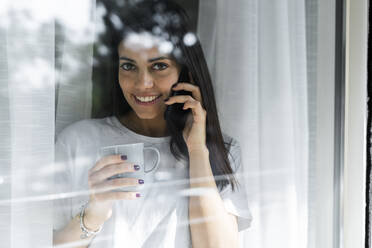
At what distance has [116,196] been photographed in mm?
758

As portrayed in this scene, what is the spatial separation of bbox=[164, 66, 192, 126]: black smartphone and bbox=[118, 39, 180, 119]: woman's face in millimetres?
11

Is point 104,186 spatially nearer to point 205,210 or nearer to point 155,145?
point 155,145

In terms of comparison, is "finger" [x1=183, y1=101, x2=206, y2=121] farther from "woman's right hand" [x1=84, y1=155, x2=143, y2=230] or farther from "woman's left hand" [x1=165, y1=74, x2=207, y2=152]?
"woman's right hand" [x1=84, y1=155, x2=143, y2=230]

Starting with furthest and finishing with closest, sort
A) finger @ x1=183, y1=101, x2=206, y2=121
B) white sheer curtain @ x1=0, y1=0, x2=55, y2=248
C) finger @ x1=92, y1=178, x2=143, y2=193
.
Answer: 1. finger @ x1=183, y1=101, x2=206, y2=121
2. finger @ x1=92, y1=178, x2=143, y2=193
3. white sheer curtain @ x1=0, y1=0, x2=55, y2=248

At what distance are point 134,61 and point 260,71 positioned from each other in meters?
0.32

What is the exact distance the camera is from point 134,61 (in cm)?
76

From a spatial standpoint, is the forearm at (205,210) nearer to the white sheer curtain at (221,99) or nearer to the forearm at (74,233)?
the white sheer curtain at (221,99)

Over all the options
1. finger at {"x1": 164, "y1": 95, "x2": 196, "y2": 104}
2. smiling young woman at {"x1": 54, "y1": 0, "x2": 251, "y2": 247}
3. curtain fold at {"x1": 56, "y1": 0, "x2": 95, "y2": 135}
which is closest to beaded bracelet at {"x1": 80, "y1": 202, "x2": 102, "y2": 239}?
smiling young woman at {"x1": 54, "y1": 0, "x2": 251, "y2": 247}

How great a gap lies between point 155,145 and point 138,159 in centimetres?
6

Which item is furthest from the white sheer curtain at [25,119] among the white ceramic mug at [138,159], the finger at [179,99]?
the finger at [179,99]

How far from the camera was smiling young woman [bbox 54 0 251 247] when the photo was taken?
0.72 meters

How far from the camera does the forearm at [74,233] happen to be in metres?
0.70

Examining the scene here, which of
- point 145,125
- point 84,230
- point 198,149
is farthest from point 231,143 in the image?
point 84,230

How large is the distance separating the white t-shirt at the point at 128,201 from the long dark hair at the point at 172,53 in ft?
0.08
